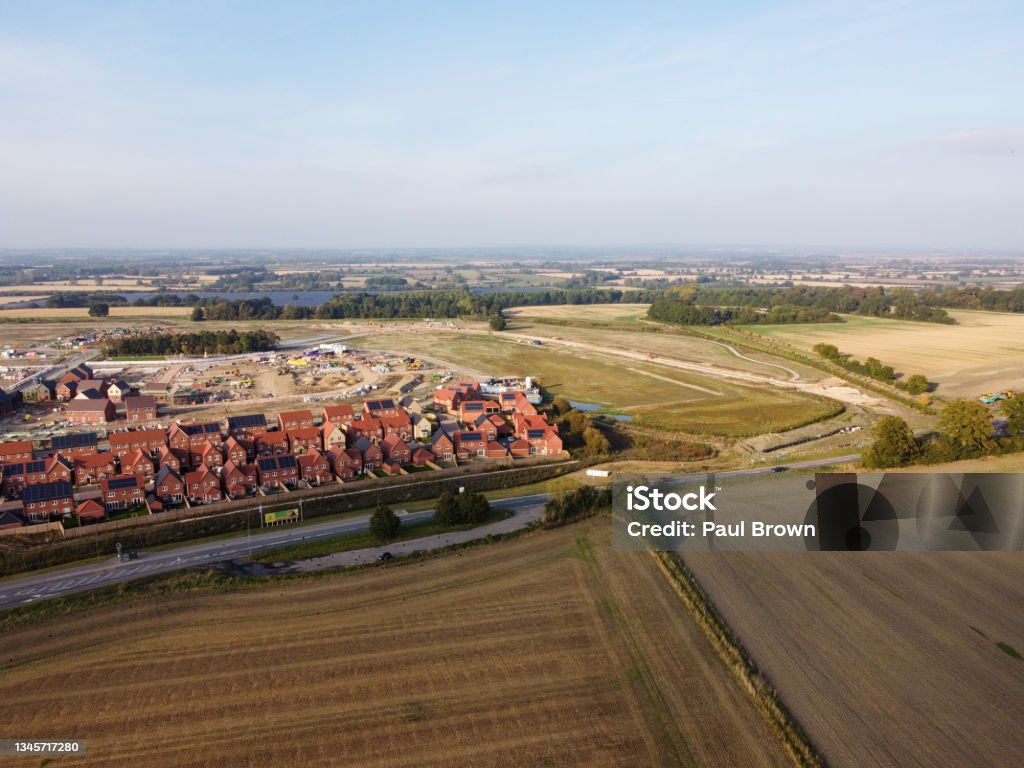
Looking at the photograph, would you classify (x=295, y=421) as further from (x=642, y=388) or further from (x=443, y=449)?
(x=642, y=388)

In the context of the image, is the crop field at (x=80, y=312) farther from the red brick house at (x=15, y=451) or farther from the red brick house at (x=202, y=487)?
the red brick house at (x=202, y=487)

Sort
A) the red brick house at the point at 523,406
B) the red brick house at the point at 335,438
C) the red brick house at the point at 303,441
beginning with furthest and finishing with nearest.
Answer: the red brick house at the point at 523,406, the red brick house at the point at 303,441, the red brick house at the point at 335,438

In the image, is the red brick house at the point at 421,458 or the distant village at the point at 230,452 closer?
the distant village at the point at 230,452

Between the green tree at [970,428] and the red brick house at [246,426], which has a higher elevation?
the green tree at [970,428]

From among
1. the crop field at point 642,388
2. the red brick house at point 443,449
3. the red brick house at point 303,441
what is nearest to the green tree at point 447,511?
the red brick house at point 443,449

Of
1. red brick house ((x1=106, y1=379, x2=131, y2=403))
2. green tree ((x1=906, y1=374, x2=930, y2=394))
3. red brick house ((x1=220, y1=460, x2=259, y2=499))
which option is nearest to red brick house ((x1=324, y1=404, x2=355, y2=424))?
red brick house ((x1=220, y1=460, x2=259, y2=499))

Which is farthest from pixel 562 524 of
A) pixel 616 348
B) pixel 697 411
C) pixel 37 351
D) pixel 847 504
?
pixel 37 351

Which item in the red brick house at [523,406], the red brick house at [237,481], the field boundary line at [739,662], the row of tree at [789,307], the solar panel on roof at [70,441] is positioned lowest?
the field boundary line at [739,662]

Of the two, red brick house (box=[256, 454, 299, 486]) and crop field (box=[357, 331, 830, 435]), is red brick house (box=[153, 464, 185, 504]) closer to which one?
red brick house (box=[256, 454, 299, 486])
